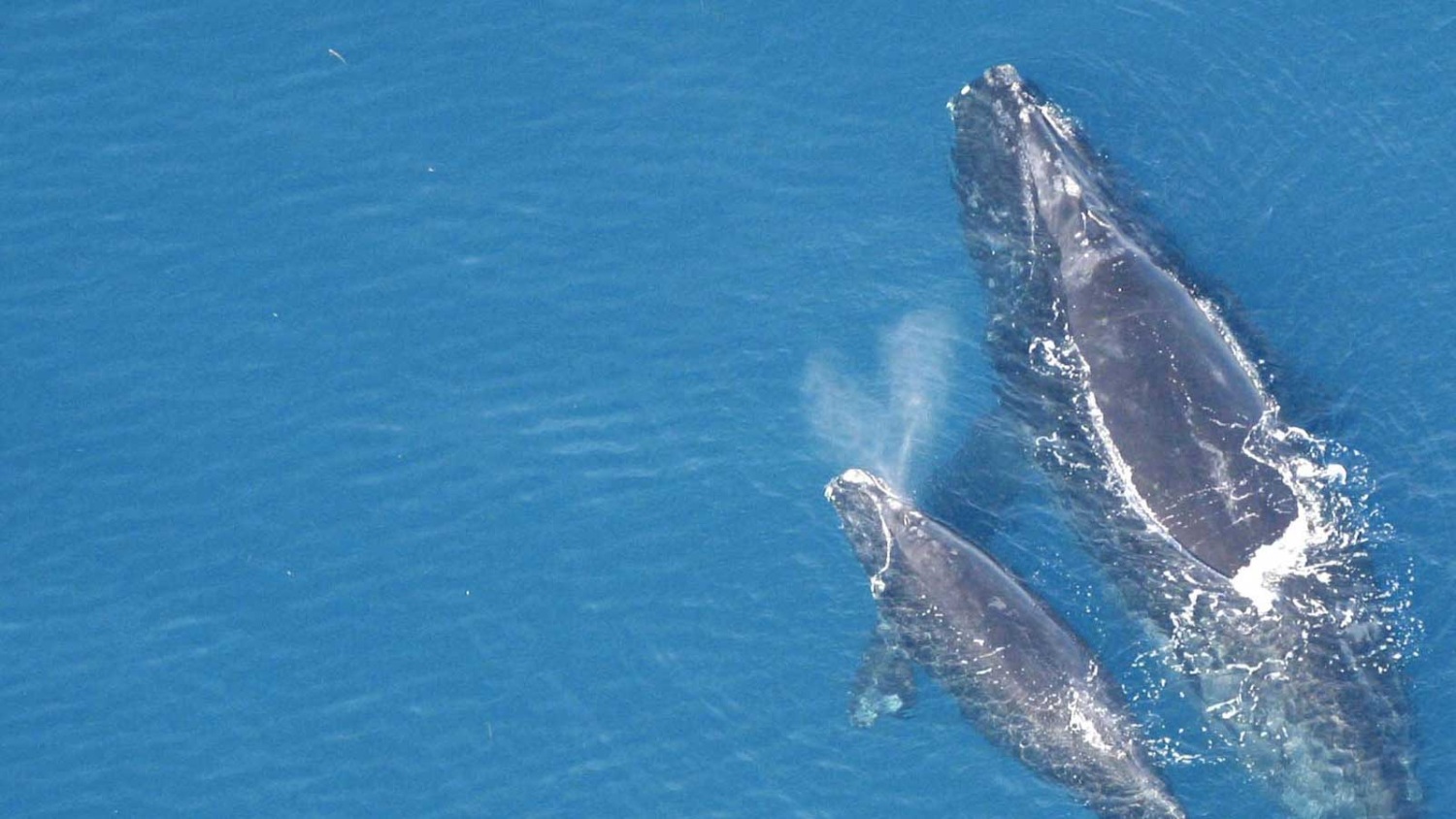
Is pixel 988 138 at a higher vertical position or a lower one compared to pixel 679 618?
higher

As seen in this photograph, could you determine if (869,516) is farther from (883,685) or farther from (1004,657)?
(1004,657)

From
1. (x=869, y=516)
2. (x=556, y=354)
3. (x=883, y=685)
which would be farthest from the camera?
(x=556, y=354)

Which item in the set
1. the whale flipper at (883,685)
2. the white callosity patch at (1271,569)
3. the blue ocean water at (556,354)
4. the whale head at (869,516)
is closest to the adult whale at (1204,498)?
the white callosity patch at (1271,569)

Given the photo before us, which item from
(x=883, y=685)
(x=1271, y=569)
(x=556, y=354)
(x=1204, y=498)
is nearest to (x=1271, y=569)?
(x=1271, y=569)

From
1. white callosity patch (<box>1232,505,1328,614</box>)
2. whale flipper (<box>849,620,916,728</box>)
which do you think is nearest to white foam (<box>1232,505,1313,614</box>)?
white callosity patch (<box>1232,505,1328,614</box>)

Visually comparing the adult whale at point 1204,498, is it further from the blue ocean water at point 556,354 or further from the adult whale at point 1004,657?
the adult whale at point 1004,657

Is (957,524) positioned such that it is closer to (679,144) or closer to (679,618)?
(679,618)

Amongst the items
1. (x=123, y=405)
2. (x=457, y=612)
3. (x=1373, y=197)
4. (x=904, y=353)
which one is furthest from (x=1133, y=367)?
(x=123, y=405)
